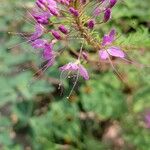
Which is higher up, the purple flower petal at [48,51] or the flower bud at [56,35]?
the flower bud at [56,35]

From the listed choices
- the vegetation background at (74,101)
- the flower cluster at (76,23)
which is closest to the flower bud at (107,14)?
the flower cluster at (76,23)

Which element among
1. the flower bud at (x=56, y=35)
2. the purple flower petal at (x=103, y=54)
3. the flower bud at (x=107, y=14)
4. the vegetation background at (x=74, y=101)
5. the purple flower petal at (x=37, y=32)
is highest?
the flower bud at (x=56, y=35)

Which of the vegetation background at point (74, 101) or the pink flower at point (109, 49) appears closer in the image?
the pink flower at point (109, 49)

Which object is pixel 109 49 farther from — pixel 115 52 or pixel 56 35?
pixel 56 35

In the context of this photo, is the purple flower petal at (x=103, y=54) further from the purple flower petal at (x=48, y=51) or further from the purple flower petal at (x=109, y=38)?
the purple flower petal at (x=48, y=51)

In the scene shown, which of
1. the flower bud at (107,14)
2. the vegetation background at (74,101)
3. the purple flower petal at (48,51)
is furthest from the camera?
the vegetation background at (74,101)

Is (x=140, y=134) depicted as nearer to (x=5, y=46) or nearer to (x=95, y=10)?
(x=5, y=46)

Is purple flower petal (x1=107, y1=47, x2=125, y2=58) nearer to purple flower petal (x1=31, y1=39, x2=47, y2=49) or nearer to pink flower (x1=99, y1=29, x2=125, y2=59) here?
pink flower (x1=99, y1=29, x2=125, y2=59)

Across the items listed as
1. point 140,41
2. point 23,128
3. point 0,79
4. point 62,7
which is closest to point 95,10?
point 62,7

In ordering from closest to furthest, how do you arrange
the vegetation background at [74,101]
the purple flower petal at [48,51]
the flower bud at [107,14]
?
the flower bud at [107,14] → the purple flower petal at [48,51] → the vegetation background at [74,101]
